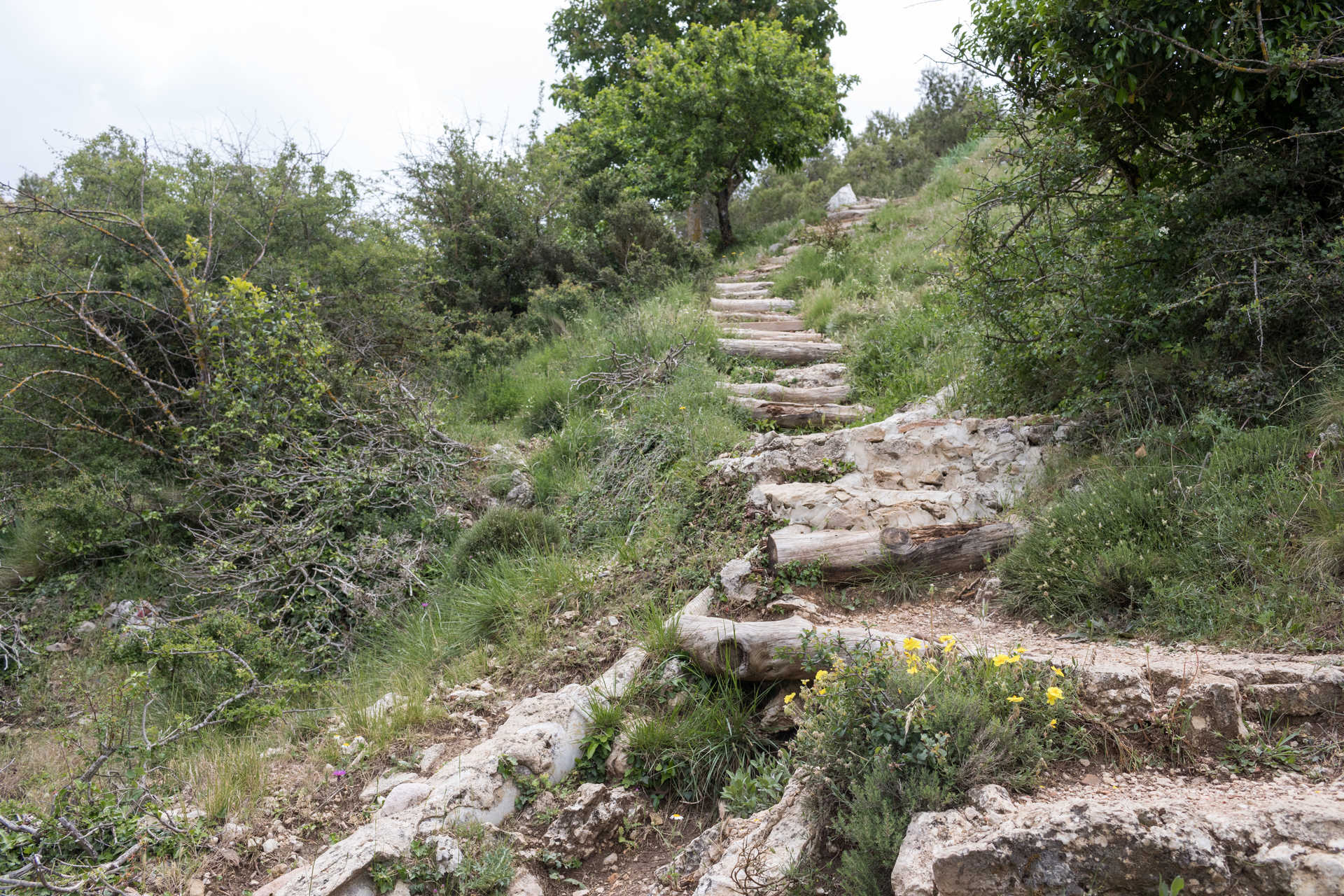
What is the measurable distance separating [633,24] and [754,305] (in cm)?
1122

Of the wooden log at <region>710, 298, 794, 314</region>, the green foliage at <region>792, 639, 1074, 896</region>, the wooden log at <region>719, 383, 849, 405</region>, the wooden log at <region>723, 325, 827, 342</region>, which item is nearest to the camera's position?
the green foliage at <region>792, 639, 1074, 896</region>

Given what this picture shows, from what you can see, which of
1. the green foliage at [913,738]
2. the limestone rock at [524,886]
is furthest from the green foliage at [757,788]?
the limestone rock at [524,886]

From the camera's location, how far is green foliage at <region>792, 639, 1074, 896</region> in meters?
2.13

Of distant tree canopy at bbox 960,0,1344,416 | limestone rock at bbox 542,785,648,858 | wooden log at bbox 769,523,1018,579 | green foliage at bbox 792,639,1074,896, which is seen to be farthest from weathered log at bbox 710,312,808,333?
Result: green foliage at bbox 792,639,1074,896

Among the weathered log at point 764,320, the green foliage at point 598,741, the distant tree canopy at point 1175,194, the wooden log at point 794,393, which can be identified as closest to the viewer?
the green foliage at point 598,741

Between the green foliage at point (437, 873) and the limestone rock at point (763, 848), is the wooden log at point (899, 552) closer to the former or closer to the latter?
the limestone rock at point (763, 848)

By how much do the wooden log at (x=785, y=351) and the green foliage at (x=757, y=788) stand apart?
18.3 ft

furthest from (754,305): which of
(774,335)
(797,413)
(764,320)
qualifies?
(797,413)

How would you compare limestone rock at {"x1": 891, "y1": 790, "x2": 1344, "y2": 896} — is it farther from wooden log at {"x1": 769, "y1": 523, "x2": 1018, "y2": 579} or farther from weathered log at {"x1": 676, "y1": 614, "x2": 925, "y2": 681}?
wooden log at {"x1": 769, "y1": 523, "x2": 1018, "y2": 579}

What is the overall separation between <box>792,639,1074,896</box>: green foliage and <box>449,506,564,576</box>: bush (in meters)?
3.33

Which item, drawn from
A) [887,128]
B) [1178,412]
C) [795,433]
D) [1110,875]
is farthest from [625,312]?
[887,128]

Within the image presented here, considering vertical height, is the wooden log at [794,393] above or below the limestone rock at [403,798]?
above

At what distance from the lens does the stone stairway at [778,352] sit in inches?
261

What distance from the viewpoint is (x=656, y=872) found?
111 inches
